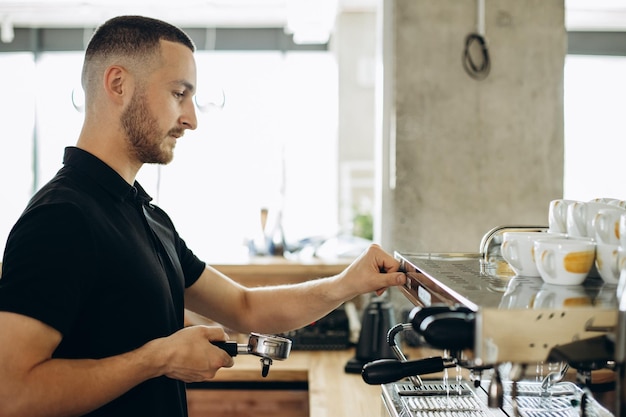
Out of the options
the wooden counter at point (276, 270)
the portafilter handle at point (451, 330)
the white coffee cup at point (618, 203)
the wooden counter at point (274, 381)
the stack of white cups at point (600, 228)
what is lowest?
the wooden counter at point (274, 381)

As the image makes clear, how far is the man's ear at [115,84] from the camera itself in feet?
4.51

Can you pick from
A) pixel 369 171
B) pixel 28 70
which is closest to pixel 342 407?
pixel 369 171

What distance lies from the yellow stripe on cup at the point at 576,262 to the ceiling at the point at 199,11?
200 inches

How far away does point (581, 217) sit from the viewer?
40.9 inches

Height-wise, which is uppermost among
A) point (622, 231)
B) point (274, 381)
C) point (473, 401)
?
point (622, 231)

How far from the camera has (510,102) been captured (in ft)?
8.29

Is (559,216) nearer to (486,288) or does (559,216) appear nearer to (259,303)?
(486,288)

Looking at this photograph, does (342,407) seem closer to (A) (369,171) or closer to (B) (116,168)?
(B) (116,168)

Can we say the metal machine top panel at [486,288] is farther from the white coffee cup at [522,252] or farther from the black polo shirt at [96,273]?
the black polo shirt at [96,273]

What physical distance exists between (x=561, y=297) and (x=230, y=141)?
550 cm

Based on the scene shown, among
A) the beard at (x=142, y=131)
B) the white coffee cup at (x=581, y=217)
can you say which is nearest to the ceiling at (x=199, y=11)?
the beard at (x=142, y=131)

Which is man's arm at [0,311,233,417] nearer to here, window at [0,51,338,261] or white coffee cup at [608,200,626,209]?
Answer: white coffee cup at [608,200,626,209]

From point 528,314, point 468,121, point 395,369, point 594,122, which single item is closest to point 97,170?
point 395,369

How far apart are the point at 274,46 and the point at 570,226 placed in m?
5.35
